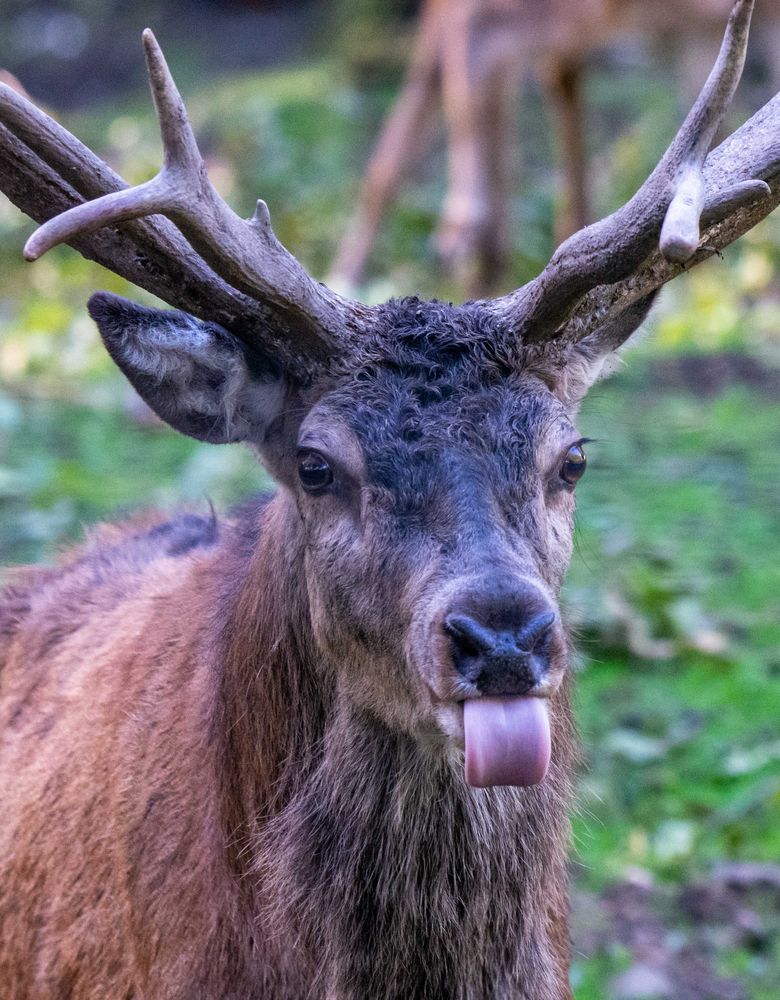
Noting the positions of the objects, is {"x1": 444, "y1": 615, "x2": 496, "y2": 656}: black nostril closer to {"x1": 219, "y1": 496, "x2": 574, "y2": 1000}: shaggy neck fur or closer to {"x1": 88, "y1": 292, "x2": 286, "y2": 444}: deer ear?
{"x1": 219, "y1": 496, "x2": 574, "y2": 1000}: shaggy neck fur

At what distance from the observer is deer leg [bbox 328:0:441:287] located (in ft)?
39.9

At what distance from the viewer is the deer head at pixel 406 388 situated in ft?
9.12

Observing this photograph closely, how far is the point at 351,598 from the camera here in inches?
123

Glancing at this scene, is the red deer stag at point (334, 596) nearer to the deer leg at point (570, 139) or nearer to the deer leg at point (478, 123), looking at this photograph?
the deer leg at point (478, 123)

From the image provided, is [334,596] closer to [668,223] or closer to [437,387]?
[437,387]

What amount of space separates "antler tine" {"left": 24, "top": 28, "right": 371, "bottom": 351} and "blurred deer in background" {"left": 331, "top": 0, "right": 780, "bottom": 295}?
8.99 metres

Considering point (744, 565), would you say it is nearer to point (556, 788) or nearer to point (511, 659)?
point (556, 788)

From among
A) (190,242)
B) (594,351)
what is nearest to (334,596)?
(190,242)

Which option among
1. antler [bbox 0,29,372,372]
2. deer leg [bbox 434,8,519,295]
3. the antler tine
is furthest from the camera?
deer leg [bbox 434,8,519,295]

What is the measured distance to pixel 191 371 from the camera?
3.41 meters

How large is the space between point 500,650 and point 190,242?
115 cm

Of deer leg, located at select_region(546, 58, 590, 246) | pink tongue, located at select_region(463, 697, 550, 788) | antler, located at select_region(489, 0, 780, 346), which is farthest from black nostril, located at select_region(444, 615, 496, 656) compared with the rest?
deer leg, located at select_region(546, 58, 590, 246)

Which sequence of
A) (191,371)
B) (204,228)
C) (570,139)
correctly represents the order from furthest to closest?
1. (570,139)
2. (191,371)
3. (204,228)

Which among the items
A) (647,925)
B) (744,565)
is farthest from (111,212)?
(744,565)
